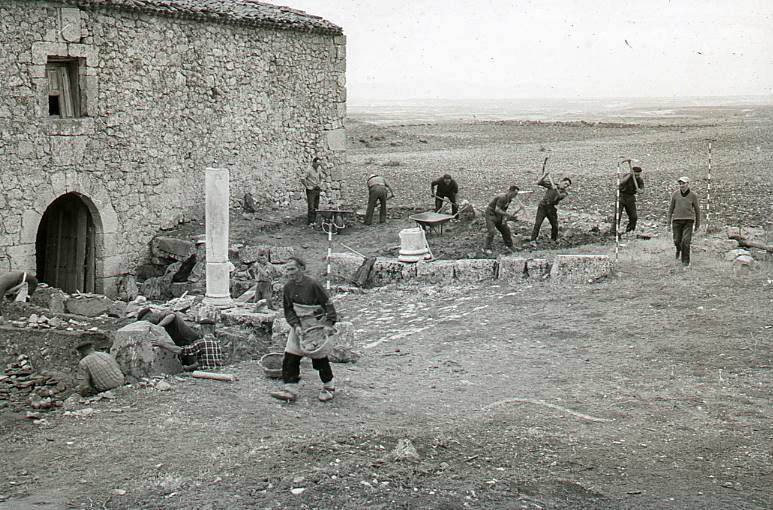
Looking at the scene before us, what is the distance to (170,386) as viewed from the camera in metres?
10.8

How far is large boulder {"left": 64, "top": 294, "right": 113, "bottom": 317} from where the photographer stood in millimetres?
15180

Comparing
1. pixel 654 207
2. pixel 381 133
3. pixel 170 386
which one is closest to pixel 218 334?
pixel 170 386

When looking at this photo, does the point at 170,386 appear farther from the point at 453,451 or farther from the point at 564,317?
the point at 564,317

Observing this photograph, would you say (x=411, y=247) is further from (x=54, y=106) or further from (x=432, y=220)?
(x=54, y=106)

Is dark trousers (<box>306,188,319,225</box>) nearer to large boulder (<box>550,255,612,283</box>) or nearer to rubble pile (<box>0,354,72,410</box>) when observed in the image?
large boulder (<box>550,255,612,283</box>)

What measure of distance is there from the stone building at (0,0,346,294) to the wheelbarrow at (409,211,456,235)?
3.18 meters

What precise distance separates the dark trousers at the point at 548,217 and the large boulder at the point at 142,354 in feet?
28.7

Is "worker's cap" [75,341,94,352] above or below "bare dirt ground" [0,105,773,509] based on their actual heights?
above

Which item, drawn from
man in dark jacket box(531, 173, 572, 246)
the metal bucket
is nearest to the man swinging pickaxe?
man in dark jacket box(531, 173, 572, 246)

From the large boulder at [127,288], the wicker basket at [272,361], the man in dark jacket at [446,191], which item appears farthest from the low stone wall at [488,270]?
the wicker basket at [272,361]

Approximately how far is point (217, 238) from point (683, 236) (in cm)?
763

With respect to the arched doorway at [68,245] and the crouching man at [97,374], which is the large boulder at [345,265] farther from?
the crouching man at [97,374]

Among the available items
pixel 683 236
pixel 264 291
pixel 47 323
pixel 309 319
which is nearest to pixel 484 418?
pixel 309 319

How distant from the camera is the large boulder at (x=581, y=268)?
1587 centimetres
